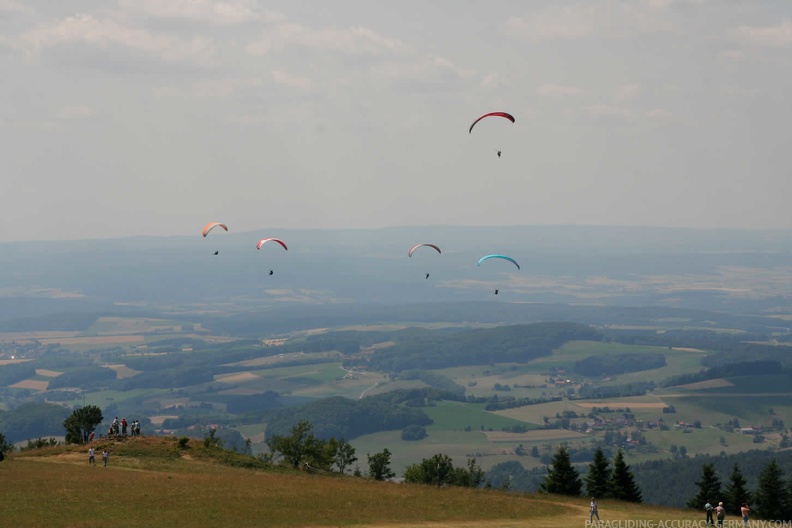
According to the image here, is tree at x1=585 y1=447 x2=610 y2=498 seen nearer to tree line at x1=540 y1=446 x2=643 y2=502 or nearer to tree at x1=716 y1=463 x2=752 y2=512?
tree line at x1=540 y1=446 x2=643 y2=502

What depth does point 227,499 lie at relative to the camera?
193ft

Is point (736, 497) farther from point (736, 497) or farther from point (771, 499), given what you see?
point (771, 499)

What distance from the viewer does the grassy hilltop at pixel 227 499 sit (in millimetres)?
54094

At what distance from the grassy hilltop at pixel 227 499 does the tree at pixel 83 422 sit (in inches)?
562

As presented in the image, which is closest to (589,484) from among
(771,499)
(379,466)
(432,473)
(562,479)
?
(562,479)

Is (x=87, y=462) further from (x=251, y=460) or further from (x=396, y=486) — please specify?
(x=396, y=486)

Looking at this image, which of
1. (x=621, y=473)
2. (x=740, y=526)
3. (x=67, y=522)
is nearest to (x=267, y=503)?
(x=67, y=522)

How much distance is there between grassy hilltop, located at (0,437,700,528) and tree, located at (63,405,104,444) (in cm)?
1427

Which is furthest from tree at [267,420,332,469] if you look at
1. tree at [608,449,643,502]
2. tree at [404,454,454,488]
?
tree at [608,449,643,502]

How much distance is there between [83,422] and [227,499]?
128 feet

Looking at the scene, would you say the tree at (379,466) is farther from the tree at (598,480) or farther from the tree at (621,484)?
the tree at (621,484)

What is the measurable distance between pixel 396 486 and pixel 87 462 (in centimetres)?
2412

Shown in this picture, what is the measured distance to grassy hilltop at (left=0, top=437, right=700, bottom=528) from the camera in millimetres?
54094

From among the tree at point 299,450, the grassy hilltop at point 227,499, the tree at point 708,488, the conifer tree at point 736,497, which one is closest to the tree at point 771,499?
the conifer tree at point 736,497
